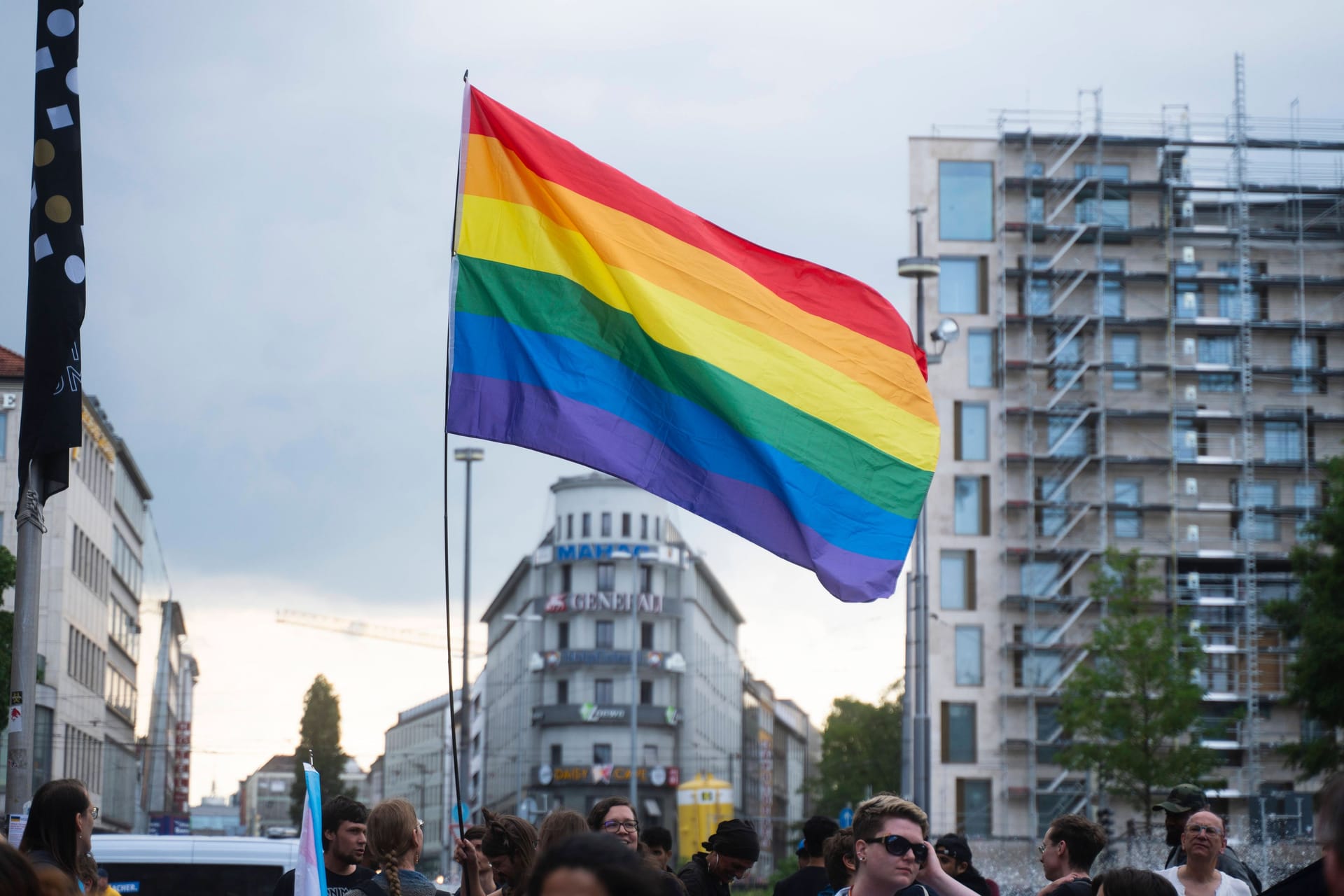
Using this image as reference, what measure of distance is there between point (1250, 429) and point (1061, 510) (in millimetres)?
9034

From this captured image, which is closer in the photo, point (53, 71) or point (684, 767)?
point (53, 71)

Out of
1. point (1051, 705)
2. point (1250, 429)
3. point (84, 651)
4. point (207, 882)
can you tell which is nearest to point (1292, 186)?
point (1250, 429)

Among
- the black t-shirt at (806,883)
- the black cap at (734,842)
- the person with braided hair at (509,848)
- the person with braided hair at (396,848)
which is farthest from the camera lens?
the black t-shirt at (806,883)

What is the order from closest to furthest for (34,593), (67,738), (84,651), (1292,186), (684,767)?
1. (34,593)
2. (67,738)
3. (84,651)
4. (1292,186)
5. (684,767)

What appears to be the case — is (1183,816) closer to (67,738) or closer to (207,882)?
(207,882)

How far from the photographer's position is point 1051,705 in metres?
74.2

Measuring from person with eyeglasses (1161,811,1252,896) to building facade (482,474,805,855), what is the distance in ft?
266

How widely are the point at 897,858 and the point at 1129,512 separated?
237 feet

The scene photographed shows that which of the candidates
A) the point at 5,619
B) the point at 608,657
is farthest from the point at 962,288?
the point at 5,619

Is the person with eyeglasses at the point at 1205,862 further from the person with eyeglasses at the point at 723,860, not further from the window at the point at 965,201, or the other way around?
the window at the point at 965,201

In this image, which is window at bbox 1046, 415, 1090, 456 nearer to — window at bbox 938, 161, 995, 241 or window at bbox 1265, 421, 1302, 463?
window at bbox 1265, 421, 1302, 463

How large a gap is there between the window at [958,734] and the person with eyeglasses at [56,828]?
68.9 m

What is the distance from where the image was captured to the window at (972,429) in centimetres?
7575

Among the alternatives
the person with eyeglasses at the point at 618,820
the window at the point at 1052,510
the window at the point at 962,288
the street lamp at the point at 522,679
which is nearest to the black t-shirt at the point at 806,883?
the person with eyeglasses at the point at 618,820
